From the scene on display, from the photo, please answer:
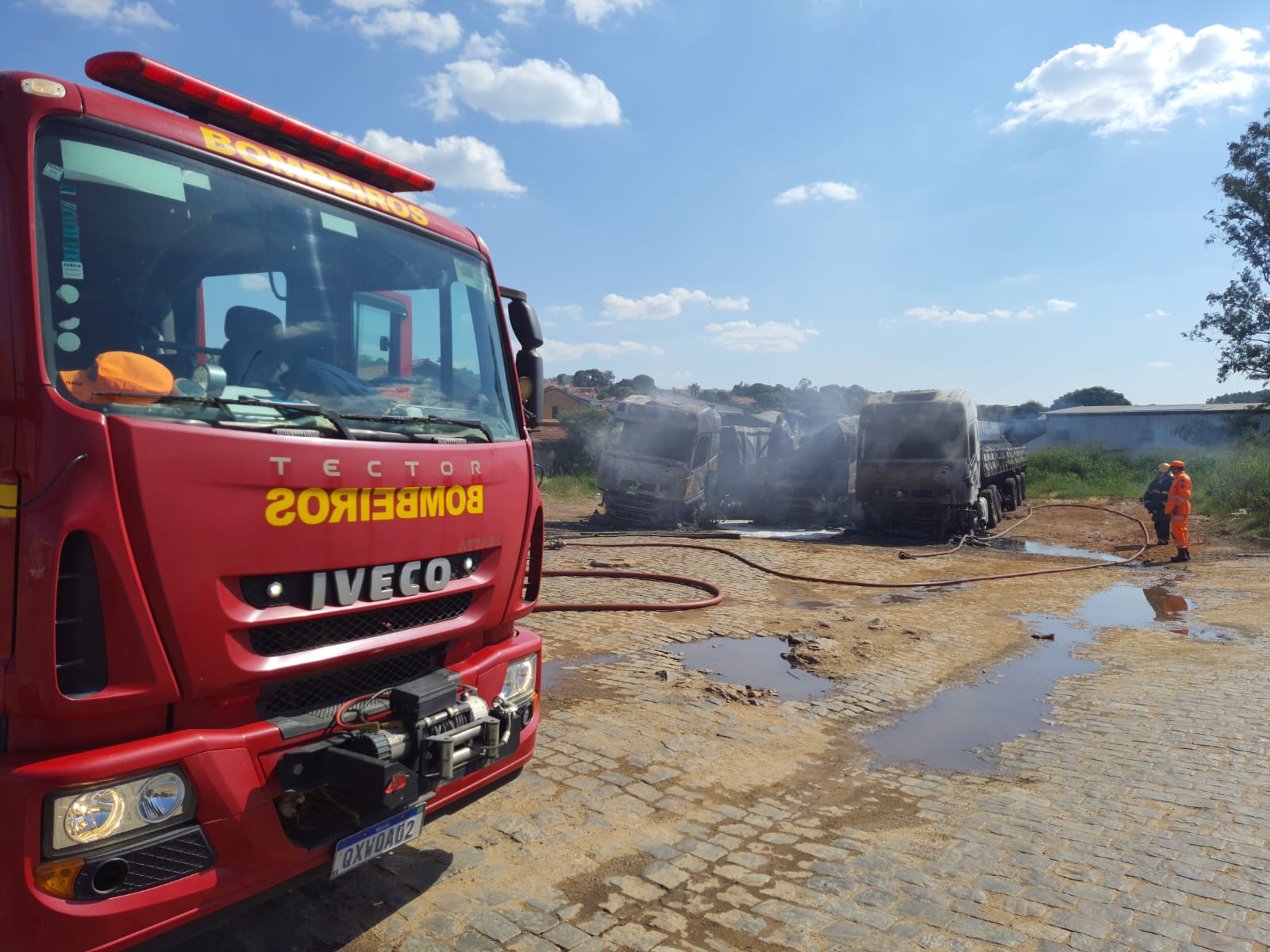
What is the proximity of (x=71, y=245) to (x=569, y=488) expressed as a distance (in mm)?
25386

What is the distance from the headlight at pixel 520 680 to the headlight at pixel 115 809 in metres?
1.43

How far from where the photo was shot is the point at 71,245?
8.00 ft

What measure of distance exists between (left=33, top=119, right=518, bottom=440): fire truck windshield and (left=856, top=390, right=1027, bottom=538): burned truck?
578 inches

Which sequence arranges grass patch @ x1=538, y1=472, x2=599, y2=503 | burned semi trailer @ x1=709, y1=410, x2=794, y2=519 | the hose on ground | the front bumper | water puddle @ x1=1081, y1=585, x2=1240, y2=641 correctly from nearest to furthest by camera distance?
the front bumper → the hose on ground → water puddle @ x1=1081, y1=585, x2=1240, y2=641 → burned semi trailer @ x1=709, y1=410, x2=794, y2=519 → grass patch @ x1=538, y1=472, x2=599, y2=503

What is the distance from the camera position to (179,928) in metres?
2.33

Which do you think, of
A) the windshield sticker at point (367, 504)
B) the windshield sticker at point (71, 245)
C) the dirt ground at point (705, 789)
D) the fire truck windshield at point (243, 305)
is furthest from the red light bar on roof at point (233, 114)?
the dirt ground at point (705, 789)

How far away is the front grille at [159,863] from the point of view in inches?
84.8

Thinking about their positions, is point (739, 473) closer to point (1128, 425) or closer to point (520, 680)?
point (520, 680)

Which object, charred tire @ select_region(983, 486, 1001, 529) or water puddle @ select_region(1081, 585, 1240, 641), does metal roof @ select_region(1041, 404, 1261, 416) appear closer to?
charred tire @ select_region(983, 486, 1001, 529)

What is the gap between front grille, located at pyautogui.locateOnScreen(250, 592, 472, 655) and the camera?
264 centimetres

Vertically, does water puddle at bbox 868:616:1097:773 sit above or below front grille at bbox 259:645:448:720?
below

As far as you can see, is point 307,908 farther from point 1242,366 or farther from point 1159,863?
point 1242,366

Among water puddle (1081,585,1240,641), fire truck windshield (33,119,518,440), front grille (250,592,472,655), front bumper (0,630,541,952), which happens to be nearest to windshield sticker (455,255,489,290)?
fire truck windshield (33,119,518,440)

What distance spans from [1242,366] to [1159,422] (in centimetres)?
2958
